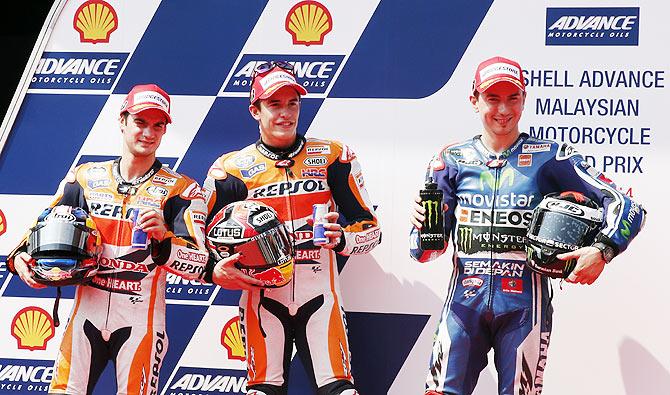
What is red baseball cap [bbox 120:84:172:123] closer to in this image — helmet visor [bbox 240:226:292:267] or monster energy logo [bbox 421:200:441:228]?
helmet visor [bbox 240:226:292:267]

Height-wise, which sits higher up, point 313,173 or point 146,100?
point 146,100

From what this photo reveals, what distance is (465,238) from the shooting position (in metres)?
4.05

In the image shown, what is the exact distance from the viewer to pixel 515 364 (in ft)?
12.8

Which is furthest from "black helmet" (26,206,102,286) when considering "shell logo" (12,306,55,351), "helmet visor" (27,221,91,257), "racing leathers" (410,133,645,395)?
"racing leathers" (410,133,645,395)

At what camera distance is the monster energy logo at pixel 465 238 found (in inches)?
159

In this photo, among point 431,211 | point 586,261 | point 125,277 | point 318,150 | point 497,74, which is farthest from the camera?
point 318,150

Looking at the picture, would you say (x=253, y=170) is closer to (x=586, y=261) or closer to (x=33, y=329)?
(x=586, y=261)

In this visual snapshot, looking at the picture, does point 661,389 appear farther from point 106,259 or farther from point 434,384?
point 106,259

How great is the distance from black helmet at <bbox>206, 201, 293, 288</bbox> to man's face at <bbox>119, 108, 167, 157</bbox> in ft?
1.51

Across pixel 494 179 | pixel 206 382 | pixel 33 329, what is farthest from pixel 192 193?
pixel 33 329

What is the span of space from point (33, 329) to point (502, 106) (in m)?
2.71

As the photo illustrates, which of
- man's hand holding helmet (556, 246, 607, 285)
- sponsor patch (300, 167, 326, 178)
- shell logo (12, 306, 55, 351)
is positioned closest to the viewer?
man's hand holding helmet (556, 246, 607, 285)

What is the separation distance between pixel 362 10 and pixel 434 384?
1.98 meters

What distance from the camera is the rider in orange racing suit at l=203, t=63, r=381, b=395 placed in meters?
4.22
